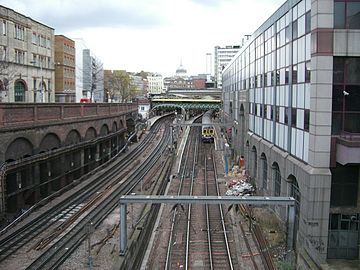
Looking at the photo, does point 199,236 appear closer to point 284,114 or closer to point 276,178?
point 276,178

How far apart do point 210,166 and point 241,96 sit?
860cm

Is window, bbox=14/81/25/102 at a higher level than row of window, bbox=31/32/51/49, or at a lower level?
lower

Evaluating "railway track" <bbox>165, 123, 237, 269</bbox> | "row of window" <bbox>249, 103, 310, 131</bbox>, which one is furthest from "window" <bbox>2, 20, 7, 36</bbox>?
"row of window" <bbox>249, 103, 310, 131</bbox>

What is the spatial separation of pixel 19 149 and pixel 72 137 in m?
10.5

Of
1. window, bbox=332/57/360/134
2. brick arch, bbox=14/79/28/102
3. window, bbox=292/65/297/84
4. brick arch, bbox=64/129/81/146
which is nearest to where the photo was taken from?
window, bbox=332/57/360/134

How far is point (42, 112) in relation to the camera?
28.1 m

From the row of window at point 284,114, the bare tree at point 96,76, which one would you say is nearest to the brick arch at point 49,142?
the row of window at point 284,114

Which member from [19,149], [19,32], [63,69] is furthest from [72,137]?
[63,69]

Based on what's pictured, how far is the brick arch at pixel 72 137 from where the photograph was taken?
3325cm

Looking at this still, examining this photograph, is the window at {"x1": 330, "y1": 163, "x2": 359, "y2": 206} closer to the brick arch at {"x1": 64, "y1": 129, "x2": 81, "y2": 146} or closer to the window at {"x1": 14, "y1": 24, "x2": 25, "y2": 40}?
the brick arch at {"x1": 64, "y1": 129, "x2": 81, "y2": 146}

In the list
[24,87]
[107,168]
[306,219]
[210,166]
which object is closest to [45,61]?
[24,87]

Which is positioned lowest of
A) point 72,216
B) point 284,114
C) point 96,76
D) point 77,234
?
point 77,234

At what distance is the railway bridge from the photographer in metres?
23.2

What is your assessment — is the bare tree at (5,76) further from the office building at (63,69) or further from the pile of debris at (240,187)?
the pile of debris at (240,187)
